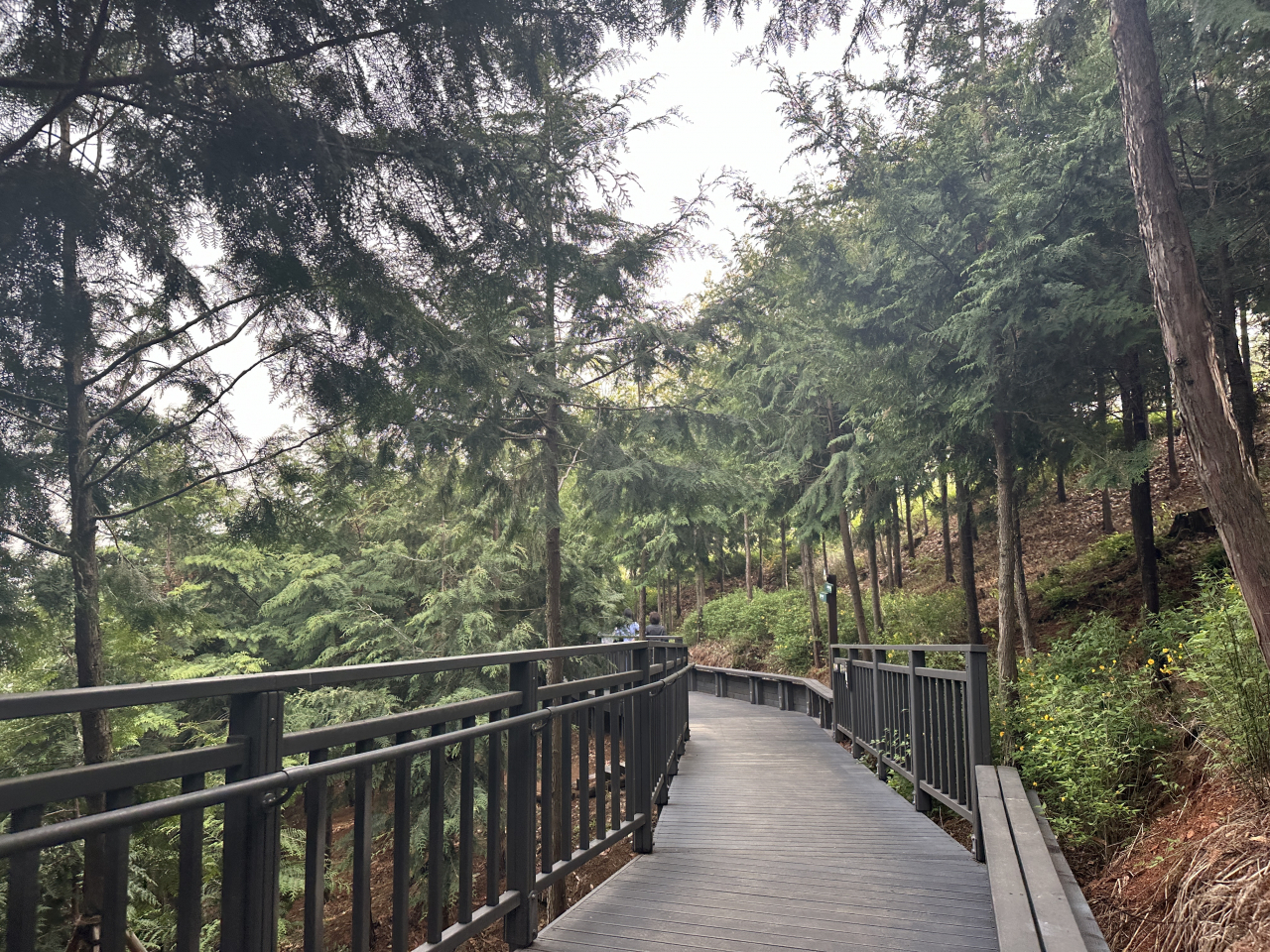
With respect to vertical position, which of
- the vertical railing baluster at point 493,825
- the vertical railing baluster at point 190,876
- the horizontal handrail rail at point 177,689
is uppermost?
the horizontal handrail rail at point 177,689

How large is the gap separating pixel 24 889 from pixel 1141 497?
9.95 meters

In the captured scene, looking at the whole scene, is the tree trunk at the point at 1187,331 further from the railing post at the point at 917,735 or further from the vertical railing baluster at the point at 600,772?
the vertical railing baluster at the point at 600,772

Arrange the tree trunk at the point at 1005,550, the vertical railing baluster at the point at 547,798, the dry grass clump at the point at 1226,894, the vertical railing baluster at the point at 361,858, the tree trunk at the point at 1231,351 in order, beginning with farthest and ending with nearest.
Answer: the tree trunk at the point at 1005,550
the tree trunk at the point at 1231,351
the vertical railing baluster at the point at 547,798
the dry grass clump at the point at 1226,894
the vertical railing baluster at the point at 361,858

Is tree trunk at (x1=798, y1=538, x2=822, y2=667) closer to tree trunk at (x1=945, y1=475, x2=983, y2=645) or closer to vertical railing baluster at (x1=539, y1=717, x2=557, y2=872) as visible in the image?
tree trunk at (x1=945, y1=475, x2=983, y2=645)

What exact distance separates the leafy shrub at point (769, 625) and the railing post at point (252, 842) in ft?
53.6

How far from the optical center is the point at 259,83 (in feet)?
12.2

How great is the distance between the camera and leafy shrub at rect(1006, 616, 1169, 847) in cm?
438

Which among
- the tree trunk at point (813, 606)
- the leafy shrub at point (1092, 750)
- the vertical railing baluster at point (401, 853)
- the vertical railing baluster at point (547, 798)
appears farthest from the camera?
the tree trunk at point (813, 606)

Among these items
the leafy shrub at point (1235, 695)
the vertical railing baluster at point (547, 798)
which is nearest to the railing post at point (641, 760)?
the vertical railing baluster at point (547, 798)

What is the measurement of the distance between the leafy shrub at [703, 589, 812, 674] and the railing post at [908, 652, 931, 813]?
1166 cm

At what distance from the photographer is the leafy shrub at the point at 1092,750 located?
4.38m

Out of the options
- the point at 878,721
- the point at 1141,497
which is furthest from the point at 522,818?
the point at 1141,497

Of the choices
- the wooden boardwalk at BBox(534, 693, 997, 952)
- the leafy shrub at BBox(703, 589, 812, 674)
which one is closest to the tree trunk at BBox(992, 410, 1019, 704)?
the wooden boardwalk at BBox(534, 693, 997, 952)

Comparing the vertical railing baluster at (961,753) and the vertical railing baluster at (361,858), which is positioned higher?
the vertical railing baluster at (361,858)
